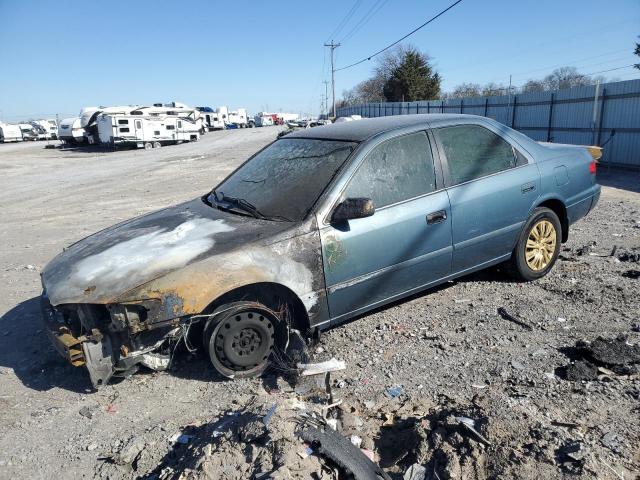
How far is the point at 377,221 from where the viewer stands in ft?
12.0

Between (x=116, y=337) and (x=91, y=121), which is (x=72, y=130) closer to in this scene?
(x=91, y=121)

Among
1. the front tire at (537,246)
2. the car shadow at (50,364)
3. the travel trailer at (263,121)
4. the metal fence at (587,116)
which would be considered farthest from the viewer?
the travel trailer at (263,121)

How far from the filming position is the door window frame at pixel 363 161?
3521mm

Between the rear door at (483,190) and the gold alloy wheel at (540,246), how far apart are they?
0.28m

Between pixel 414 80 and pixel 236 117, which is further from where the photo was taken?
pixel 236 117

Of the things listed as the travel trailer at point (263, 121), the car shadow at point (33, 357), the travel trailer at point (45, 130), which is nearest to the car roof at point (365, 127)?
the car shadow at point (33, 357)

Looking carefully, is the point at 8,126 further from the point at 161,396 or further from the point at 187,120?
the point at 161,396

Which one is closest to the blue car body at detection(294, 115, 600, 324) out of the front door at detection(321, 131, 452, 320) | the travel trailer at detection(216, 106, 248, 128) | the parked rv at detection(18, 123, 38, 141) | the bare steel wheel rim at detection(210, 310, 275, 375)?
the front door at detection(321, 131, 452, 320)

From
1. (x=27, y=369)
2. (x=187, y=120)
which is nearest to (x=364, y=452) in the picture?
(x=27, y=369)

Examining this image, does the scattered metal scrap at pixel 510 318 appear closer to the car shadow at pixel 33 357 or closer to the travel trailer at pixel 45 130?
the car shadow at pixel 33 357

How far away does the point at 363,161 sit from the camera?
373cm

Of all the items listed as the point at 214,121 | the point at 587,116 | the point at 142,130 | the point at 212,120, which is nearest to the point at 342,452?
the point at 587,116

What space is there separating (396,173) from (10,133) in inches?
1978

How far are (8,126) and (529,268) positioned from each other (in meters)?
50.7
